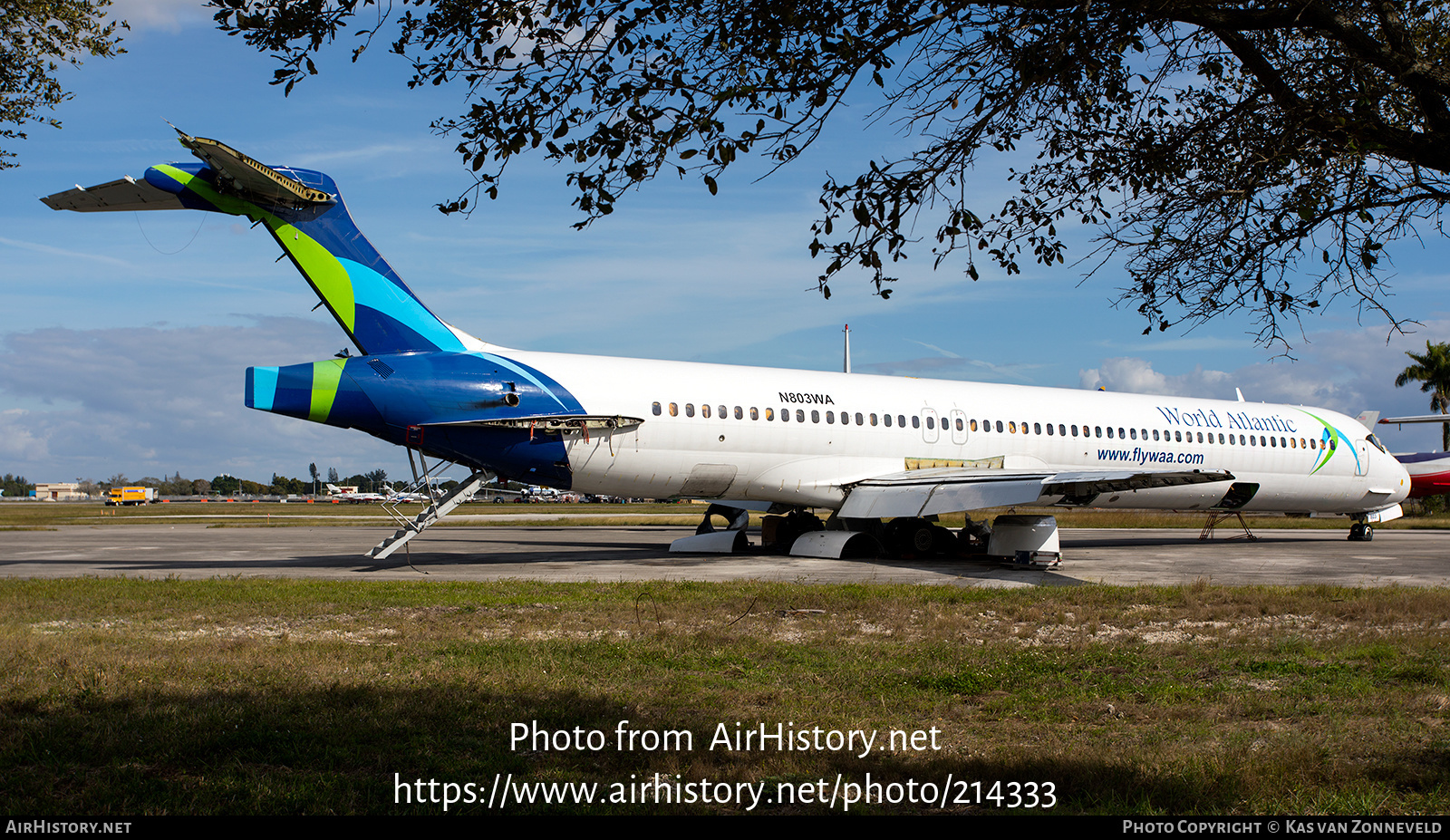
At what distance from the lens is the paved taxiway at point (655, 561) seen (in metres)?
15.0

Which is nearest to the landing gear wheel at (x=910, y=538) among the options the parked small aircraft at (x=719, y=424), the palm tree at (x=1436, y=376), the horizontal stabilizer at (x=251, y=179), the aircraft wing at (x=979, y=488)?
the parked small aircraft at (x=719, y=424)

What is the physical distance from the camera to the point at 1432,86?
5.16m

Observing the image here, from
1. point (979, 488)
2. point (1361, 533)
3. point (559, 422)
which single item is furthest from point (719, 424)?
point (1361, 533)

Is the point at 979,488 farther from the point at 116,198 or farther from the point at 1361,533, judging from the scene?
the point at 1361,533

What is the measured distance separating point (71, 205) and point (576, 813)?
13.6 metres

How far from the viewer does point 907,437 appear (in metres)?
20.0

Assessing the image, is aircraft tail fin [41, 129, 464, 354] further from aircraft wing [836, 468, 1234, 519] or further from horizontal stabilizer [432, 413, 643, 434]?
aircraft wing [836, 468, 1234, 519]

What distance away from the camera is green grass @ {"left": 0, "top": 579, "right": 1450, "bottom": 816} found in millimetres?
4512

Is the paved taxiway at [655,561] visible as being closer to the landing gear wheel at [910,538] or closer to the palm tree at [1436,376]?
the landing gear wheel at [910,538]

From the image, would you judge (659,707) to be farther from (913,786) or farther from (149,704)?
(149,704)

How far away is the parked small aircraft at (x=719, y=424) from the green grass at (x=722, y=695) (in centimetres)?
548

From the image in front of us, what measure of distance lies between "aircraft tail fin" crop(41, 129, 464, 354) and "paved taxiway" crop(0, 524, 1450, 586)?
4.12 metres

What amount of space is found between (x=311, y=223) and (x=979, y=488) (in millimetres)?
12129

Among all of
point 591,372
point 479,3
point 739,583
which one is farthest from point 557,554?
point 479,3
